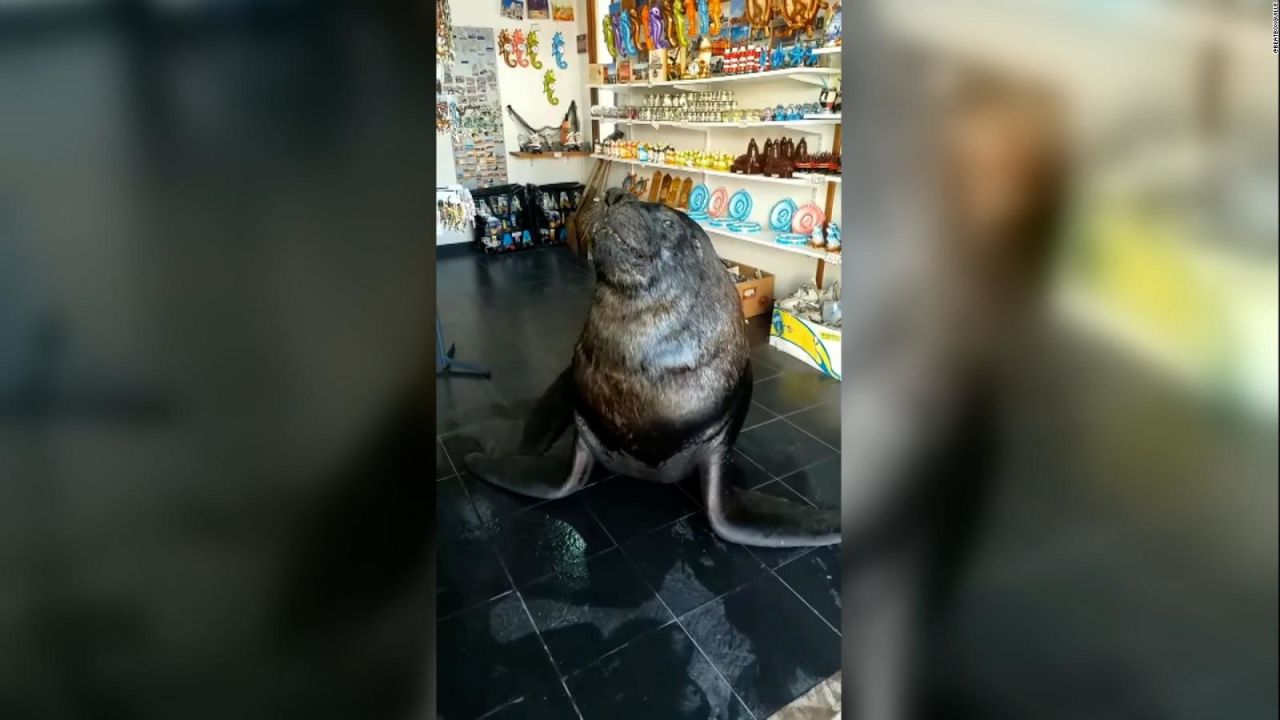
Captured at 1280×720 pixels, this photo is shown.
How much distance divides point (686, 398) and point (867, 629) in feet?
6.08

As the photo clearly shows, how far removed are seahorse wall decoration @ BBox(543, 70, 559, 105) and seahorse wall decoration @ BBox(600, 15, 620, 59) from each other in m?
0.80

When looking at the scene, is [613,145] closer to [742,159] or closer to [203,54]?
[742,159]

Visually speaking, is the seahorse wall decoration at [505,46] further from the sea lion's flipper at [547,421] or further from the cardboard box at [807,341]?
the sea lion's flipper at [547,421]

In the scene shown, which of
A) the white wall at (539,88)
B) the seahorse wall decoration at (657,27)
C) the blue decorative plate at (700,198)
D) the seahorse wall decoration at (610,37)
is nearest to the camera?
the seahorse wall decoration at (657,27)

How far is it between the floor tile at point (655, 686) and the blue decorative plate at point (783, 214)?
127 inches

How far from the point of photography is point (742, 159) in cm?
457

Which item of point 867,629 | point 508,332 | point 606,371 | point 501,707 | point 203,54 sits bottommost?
point 501,707

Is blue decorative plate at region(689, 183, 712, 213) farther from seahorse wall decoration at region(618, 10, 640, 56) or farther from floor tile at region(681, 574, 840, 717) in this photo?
floor tile at region(681, 574, 840, 717)

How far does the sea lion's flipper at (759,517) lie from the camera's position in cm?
217

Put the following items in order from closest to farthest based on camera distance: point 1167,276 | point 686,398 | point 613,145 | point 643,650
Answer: point 1167,276
point 643,650
point 686,398
point 613,145

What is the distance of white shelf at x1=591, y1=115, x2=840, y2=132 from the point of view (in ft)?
12.6

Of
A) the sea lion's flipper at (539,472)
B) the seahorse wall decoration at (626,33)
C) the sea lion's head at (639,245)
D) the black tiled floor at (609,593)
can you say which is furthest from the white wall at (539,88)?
the sea lion's head at (639,245)

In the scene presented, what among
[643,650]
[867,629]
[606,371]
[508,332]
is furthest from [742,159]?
[867,629]

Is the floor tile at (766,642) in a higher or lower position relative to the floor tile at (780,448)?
lower
